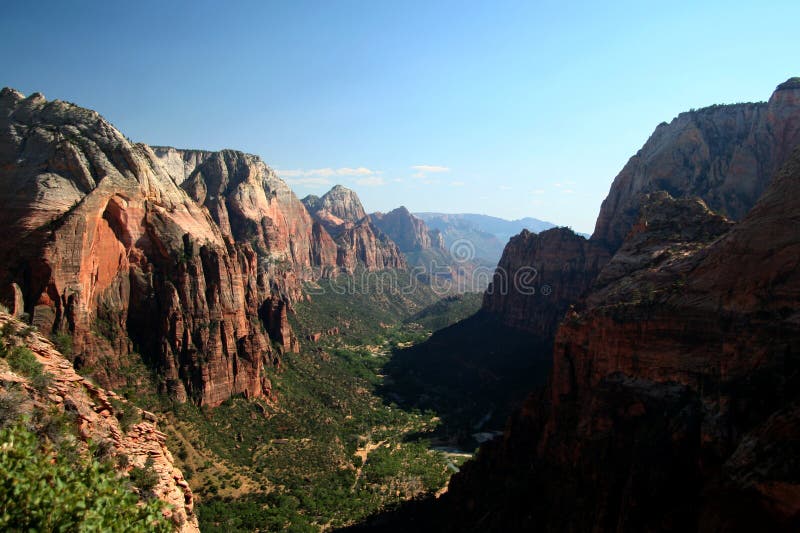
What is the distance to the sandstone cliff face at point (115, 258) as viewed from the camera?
47594 millimetres

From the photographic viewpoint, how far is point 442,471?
205 ft

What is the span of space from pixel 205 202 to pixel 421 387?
217 ft

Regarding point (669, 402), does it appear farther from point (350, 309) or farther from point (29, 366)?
point (350, 309)

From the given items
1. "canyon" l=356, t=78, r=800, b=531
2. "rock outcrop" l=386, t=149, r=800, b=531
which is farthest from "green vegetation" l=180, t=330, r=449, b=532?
"rock outcrop" l=386, t=149, r=800, b=531

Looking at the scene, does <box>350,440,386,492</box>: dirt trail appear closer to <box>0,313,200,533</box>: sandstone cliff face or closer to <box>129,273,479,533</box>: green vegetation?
<box>129,273,479,533</box>: green vegetation

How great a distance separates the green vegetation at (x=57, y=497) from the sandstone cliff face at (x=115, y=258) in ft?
133

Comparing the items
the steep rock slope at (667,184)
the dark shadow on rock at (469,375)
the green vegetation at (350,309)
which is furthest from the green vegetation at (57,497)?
the green vegetation at (350,309)

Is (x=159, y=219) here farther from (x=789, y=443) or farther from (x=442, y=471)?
(x=789, y=443)

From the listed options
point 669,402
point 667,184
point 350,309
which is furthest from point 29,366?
point 350,309

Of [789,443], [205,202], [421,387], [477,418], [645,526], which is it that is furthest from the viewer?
[205,202]

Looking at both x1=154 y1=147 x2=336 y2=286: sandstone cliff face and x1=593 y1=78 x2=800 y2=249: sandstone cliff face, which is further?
x1=154 y1=147 x2=336 y2=286: sandstone cliff face

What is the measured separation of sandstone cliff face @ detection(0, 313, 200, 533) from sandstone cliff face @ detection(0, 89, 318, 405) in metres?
28.0

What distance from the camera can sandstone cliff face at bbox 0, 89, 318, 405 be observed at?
156 feet

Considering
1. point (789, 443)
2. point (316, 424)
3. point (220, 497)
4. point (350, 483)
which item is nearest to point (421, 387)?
point (316, 424)
